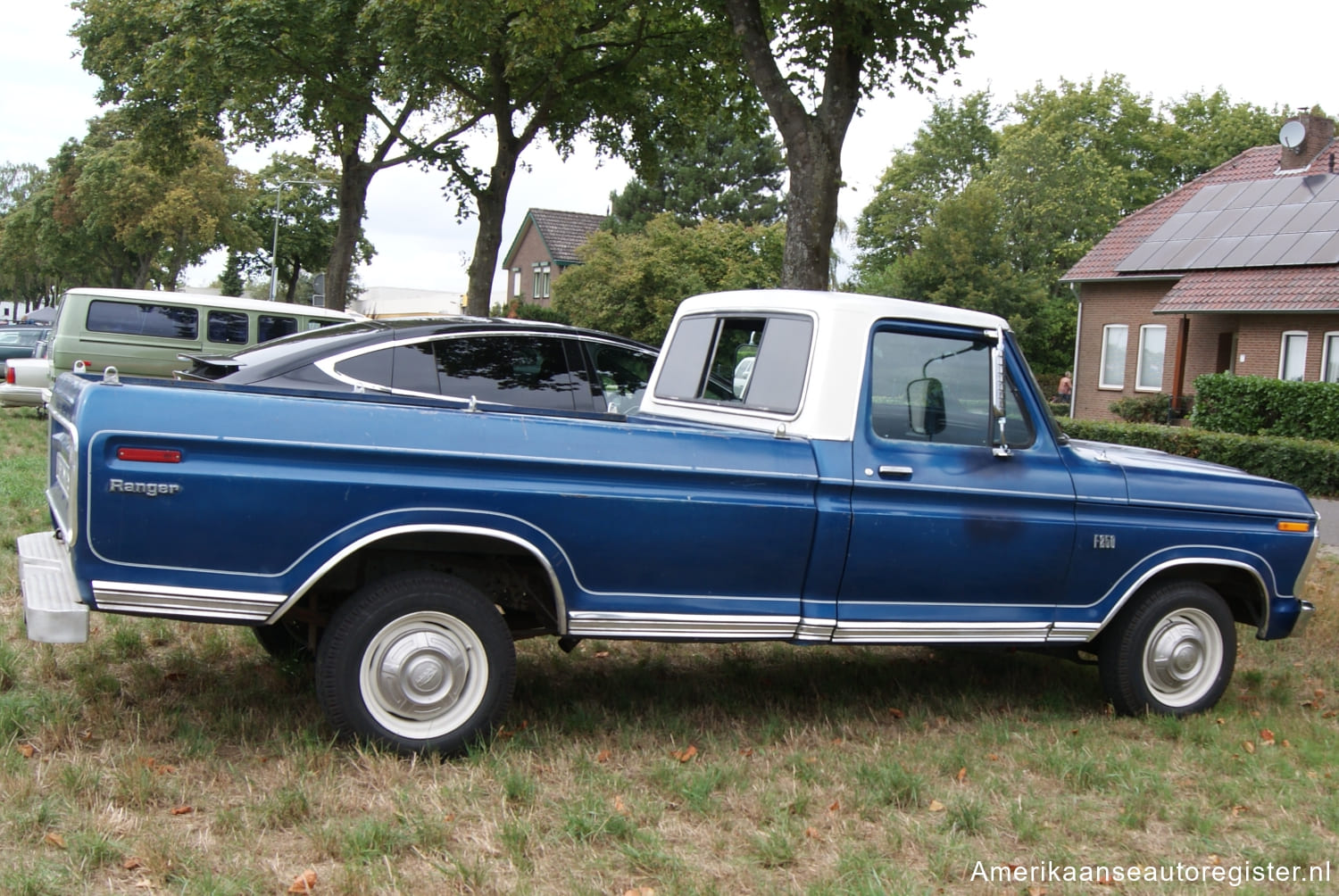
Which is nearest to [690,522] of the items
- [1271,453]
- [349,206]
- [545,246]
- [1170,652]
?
[1170,652]

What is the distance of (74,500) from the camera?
421 centimetres

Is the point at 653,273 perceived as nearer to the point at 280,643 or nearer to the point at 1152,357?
the point at 1152,357

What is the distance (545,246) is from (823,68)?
168 feet

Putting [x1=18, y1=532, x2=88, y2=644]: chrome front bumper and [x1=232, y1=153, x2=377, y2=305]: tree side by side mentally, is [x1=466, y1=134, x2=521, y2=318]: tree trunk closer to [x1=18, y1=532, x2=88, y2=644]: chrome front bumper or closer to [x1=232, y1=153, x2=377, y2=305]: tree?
[x1=18, y1=532, x2=88, y2=644]: chrome front bumper

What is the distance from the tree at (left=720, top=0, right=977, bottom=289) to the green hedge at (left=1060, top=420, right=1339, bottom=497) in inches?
221

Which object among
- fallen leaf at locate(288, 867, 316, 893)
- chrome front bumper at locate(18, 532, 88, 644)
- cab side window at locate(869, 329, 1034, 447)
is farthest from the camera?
cab side window at locate(869, 329, 1034, 447)

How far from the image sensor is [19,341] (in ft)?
83.2

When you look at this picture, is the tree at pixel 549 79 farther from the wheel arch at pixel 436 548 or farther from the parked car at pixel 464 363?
the wheel arch at pixel 436 548

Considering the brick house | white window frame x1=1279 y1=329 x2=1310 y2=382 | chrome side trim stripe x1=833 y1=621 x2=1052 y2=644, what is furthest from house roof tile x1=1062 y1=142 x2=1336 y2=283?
chrome side trim stripe x1=833 y1=621 x2=1052 y2=644

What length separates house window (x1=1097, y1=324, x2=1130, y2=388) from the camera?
33500mm

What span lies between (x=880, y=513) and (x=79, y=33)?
2930 centimetres

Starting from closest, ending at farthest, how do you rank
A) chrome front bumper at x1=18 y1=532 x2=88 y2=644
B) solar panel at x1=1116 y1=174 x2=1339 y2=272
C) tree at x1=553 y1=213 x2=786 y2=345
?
1. chrome front bumper at x1=18 y1=532 x2=88 y2=644
2. solar panel at x1=1116 y1=174 x2=1339 y2=272
3. tree at x1=553 y1=213 x2=786 y2=345

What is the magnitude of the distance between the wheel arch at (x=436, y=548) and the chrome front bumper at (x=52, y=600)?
25.2 inches

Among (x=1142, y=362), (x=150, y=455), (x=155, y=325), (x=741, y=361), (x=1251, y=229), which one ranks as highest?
(x=1251, y=229)
